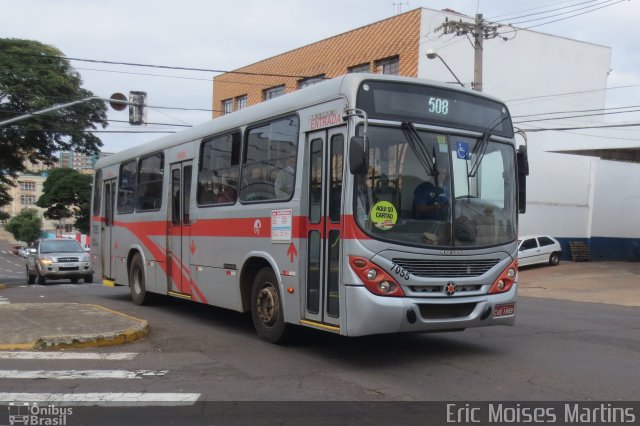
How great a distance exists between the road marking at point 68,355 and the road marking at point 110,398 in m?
1.65

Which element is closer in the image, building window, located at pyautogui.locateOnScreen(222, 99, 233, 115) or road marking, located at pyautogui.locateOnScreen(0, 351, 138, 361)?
road marking, located at pyautogui.locateOnScreen(0, 351, 138, 361)

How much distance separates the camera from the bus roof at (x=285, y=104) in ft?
23.4

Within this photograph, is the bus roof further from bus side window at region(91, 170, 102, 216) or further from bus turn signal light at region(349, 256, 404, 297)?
bus side window at region(91, 170, 102, 216)

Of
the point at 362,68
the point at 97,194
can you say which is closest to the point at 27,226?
the point at 362,68

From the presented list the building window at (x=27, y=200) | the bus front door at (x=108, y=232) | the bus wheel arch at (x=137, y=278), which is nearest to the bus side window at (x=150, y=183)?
the bus wheel arch at (x=137, y=278)

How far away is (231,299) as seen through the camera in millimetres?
9172

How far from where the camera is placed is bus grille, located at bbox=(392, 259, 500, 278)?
6.85m

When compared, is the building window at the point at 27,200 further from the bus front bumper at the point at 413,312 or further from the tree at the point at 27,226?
the bus front bumper at the point at 413,312

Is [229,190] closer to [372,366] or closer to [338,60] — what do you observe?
[372,366]

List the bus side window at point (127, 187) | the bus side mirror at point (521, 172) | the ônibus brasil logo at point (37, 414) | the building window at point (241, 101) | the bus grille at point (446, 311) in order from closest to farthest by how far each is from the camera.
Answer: the ônibus brasil logo at point (37, 414), the bus grille at point (446, 311), the bus side mirror at point (521, 172), the bus side window at point (127, 187), the building window at point (241, 101)

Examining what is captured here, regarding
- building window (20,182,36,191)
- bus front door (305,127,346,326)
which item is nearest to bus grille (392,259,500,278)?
bus front door (305,127,346,326)

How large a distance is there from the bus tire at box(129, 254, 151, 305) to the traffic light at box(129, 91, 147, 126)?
944cm

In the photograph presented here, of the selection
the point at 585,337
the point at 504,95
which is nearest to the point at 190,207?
the point at 585,337

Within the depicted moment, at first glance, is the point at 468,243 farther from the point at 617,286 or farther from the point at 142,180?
the point at 617,286
